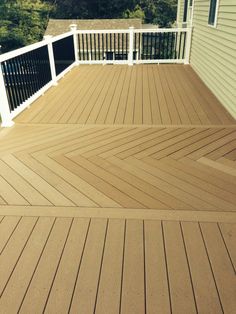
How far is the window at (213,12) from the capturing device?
5309 mm

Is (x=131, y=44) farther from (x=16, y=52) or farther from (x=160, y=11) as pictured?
(x=160, y=11)

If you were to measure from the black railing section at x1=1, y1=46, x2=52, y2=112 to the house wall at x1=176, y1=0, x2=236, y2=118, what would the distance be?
134 inches

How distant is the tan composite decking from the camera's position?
1.59 metres

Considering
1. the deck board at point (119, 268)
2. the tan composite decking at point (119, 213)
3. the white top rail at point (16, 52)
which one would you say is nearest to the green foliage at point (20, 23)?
the white top rail at point (16, 52)

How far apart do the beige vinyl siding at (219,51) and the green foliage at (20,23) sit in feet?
87.3

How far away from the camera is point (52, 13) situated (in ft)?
99.9

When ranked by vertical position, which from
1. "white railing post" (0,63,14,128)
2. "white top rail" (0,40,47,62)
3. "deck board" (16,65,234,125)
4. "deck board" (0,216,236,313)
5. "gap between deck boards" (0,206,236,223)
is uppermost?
"white top rail" (0,40,47,62)

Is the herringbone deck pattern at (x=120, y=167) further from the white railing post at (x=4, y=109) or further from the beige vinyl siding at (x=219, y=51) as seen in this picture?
the beige vinyl siding at (x=219, y=51)

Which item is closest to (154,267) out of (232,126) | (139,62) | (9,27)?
(232,126)

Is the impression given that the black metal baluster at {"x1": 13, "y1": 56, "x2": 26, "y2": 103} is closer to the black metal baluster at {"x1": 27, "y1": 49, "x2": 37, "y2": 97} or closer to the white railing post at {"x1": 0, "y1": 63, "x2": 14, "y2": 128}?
the black metal baluster at {"x1": 27, "y1": 49, "x2": 37, "y2": 97}

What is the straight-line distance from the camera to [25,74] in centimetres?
454

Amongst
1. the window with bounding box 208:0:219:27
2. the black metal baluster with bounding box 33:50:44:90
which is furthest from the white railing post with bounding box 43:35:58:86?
the window with bounding box 208:0:219:27

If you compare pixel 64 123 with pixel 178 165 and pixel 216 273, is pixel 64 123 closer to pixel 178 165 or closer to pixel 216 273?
pixel 178 165

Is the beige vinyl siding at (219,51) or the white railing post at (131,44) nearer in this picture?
the beige vinyl siding at (219,51)
